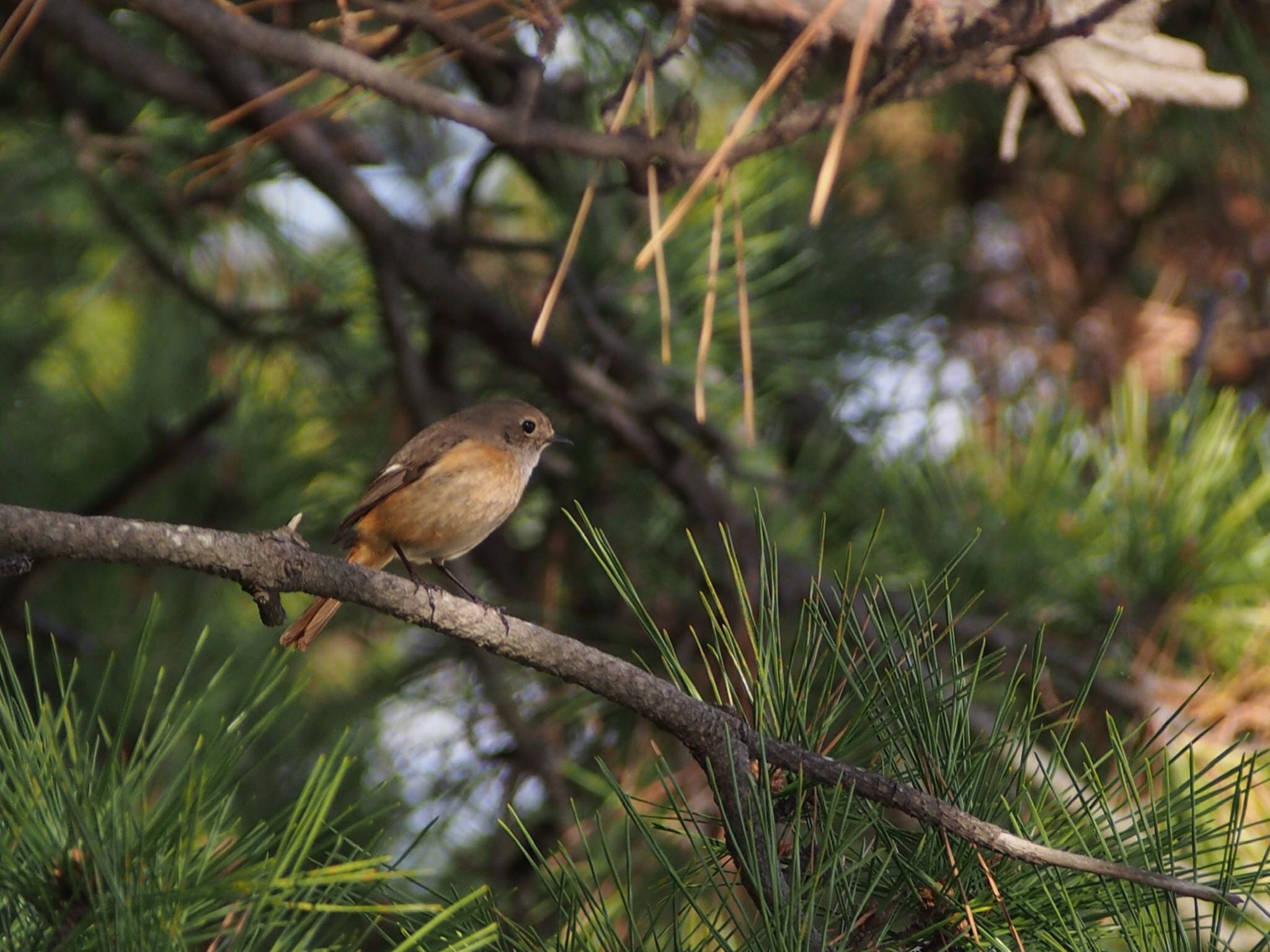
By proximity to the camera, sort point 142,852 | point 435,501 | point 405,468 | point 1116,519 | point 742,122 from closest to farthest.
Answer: point 142,852 → point 742,122 → point 1116,519 → point 435,501 → point 405,468

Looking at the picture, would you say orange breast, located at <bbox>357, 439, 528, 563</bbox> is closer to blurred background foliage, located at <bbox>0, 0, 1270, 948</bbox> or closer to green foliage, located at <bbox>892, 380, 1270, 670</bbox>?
blurred background foliage, located at <bbox>0, 0, 1270, 948</bbox>

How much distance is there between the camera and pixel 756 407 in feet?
15.0

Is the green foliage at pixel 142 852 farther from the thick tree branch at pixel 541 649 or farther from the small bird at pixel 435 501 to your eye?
the small bird at pixel 435 501

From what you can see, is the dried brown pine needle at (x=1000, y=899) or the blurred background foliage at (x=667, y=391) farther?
the blurred background foliage at (x=667, y=391)

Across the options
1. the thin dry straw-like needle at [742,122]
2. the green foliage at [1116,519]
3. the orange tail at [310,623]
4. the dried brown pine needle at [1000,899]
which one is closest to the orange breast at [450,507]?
the orange tail at [310,623]

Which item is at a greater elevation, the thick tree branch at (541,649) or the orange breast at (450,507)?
the thick tree branch at (541,649)

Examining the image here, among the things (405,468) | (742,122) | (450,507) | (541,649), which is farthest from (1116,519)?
(541,649)

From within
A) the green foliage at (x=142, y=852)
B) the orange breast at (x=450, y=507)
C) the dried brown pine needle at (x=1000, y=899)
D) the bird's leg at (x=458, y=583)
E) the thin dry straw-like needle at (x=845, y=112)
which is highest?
the thin dry straw-like needle at (x=845, y=112)

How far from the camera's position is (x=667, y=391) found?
412cm

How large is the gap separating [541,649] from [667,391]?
2568 mm

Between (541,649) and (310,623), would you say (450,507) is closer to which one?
(310,623)

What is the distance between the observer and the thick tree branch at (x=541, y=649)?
1.46 meters

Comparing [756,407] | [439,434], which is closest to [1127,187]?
[756,407]

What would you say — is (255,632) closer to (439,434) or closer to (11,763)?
(439,434)
